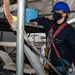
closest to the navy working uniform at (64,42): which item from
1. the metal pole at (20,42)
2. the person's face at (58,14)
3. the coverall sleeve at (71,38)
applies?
the coverall sleeve at (71,38)

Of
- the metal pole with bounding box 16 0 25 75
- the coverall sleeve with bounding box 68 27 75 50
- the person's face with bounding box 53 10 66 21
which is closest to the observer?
the metal pole with bounding box 16 0 25 75

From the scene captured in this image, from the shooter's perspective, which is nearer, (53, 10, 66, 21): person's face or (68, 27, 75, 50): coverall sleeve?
(68, 27, 75, 50): coverall sleeve

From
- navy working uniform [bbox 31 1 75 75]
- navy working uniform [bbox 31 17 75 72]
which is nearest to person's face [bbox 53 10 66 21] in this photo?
navy working uniform [bbox 31 1 75 75]

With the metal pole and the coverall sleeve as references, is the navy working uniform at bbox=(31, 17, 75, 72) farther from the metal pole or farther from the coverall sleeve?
the metal pole

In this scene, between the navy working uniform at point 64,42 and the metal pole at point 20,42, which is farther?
the navy working uniform at point 64,42

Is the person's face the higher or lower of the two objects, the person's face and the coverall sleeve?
the higher

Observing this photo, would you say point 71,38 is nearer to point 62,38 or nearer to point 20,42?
point 62,38

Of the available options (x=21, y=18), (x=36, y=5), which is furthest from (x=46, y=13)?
(x=21, y=18)

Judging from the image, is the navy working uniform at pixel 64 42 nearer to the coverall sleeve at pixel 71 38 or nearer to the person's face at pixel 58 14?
the coverall sleeve at pixel 71 38

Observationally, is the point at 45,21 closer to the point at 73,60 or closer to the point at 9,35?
the point at 73,60

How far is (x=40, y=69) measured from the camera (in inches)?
93.2

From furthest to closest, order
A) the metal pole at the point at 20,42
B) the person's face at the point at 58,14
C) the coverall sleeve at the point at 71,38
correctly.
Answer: the person's face at the point at 58,14
the coverall sleeve at the point at 71,38
the metal pole at the point at 20,42

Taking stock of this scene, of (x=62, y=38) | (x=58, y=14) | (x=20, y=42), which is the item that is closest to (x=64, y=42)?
(x=62, y=38)

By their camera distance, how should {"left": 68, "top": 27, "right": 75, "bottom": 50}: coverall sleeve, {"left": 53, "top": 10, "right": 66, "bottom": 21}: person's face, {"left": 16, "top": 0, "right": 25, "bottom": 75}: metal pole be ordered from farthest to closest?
{"left": 53, "top": 10, "right": 66, "bottom": 21}: person's face → {"left": 68, "top": 27, "right": 75, "bottom": 50}: coverall sleeve → {"left": 16, "top": 0, "right": 25, "bottom": 75}: metal pole
